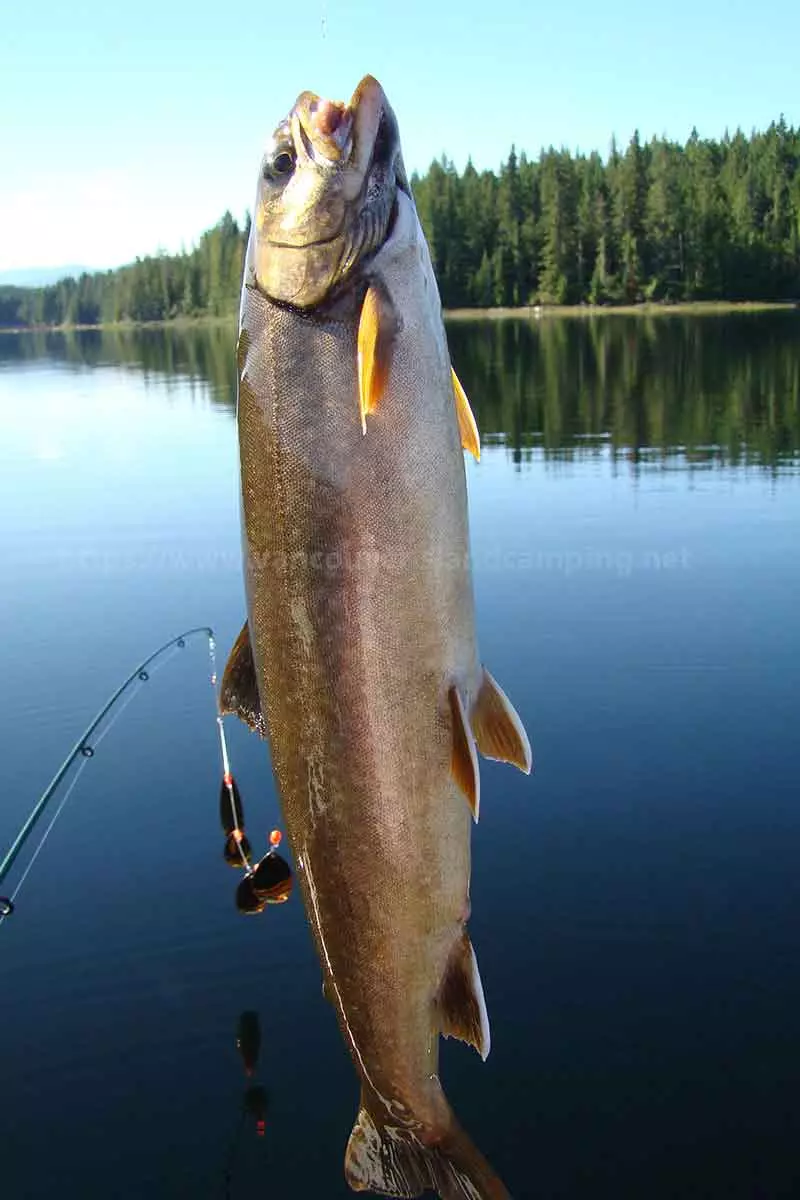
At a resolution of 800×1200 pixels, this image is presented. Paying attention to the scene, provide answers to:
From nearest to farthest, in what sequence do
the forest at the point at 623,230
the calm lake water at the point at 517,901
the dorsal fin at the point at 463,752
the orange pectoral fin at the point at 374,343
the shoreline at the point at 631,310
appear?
the orange pectoral fin at the point at 374,343 < the dorsal fin at the point at 463,752 < the calm lake water at the point at 517,901 < the shoreline at the point at 631,310 < the forest at the point at 623,230

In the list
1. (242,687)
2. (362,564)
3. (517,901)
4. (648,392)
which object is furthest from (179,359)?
(362,564)

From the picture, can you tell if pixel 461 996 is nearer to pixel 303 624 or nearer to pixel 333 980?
pixel 333 980

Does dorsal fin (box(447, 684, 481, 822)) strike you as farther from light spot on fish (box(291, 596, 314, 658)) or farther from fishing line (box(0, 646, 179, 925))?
fishing line (box(0, 646, 179, 925))

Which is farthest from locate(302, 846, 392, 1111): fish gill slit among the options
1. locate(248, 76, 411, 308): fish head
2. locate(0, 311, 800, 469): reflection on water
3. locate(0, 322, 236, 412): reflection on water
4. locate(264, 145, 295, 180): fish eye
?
locate(0, 322, 236, 412): reflection on water

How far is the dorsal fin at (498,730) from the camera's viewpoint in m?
3.42

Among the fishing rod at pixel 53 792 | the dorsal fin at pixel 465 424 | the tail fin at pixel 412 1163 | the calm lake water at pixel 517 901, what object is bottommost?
the calm lake water at pixel 517 901

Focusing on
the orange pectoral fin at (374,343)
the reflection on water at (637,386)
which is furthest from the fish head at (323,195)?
the reflection on water at (637,386)

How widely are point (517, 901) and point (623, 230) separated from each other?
123464 mm

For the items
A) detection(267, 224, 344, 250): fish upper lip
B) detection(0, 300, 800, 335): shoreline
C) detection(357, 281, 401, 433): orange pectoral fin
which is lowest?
detection(357, 281, 401, 433): orange pectoral fin

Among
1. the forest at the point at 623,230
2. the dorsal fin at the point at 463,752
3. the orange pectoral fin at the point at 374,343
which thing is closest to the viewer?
the orange pectoral fin at the point at 374,343

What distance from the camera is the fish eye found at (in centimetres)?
319

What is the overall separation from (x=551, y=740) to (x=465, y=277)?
12960cm

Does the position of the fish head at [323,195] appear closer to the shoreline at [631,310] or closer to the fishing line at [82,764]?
the fishing line at [82,764]

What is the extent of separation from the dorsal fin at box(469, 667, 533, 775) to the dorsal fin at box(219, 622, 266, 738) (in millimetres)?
660
